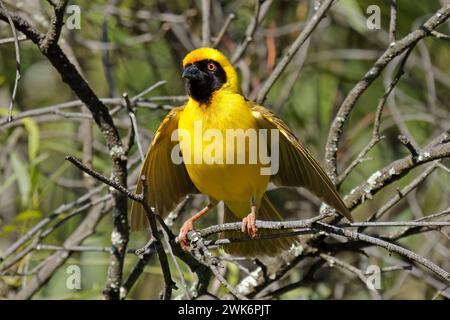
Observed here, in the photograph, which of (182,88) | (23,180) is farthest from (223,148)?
(182,88)

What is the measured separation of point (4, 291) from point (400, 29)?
11.4ft

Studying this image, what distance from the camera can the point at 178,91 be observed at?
577 cm

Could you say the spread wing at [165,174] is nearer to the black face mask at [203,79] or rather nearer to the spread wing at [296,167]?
the black face mask at [203,79]

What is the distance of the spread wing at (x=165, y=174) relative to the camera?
3.99m

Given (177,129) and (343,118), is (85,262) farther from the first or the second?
(343,118)

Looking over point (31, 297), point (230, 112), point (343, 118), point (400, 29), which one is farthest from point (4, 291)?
point (400, 29)

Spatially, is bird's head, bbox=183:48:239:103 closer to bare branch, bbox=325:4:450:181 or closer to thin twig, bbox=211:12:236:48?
thin twig, bbox=211:12:236:48

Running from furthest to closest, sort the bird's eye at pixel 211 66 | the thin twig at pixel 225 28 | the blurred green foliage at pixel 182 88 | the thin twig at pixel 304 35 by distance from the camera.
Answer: the blurred green foliage at pixel 182 88 < the thin twig at pixel 225 28 < the bird's eye at pixel 211 66 < the thin twig at pixel 304 35

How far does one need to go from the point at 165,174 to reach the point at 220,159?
0.62m

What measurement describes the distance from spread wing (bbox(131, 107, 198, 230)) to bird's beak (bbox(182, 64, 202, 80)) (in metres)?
0.17

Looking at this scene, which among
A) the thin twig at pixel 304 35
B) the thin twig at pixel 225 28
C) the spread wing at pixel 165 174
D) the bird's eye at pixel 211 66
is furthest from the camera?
the thin twig at pixel 225 28

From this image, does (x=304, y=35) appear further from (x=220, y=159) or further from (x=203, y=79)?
(x=220, y=159)

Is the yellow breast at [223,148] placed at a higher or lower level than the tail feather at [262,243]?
higher

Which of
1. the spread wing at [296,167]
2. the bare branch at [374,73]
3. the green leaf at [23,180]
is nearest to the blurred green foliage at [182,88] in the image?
the green leaf at [23,180]
